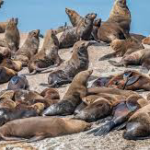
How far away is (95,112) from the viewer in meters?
8.09

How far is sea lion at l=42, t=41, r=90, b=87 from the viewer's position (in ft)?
41.4

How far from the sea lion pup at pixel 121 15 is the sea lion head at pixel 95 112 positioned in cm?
892

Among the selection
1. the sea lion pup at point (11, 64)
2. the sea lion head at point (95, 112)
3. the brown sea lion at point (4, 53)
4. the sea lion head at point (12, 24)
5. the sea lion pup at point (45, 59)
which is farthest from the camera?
the sea lion head at point (12, 24)

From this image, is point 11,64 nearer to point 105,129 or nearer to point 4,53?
point 4,53

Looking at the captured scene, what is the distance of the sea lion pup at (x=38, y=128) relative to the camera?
7371 mm

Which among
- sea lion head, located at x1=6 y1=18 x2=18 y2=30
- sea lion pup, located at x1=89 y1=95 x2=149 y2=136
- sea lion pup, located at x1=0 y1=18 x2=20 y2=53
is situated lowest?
sea lion pup, located at x1=89 y1=95 x2=149 y2=136

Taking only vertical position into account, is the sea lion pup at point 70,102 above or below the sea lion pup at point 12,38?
below

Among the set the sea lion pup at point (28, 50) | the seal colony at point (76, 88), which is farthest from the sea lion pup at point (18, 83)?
the sea lion pup at point (28, 50)

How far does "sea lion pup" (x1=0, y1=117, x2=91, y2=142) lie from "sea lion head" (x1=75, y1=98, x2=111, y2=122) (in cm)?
41

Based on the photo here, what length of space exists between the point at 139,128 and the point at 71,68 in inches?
251

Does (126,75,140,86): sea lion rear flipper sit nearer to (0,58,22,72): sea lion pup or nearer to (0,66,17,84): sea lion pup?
(0,66,17,84): sea lion pup

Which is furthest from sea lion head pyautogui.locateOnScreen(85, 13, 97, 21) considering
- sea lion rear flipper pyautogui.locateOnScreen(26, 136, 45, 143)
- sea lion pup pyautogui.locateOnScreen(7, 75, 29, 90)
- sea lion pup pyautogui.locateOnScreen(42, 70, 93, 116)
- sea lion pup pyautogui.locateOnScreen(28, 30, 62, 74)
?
sea lion rear flipper pyautogui.locateOnScreen(26, 136, 45, 143)

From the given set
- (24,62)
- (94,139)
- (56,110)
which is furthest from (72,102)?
(24,62)

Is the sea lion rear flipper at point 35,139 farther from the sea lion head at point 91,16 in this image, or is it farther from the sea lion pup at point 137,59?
the sea lion head at point 91,16
